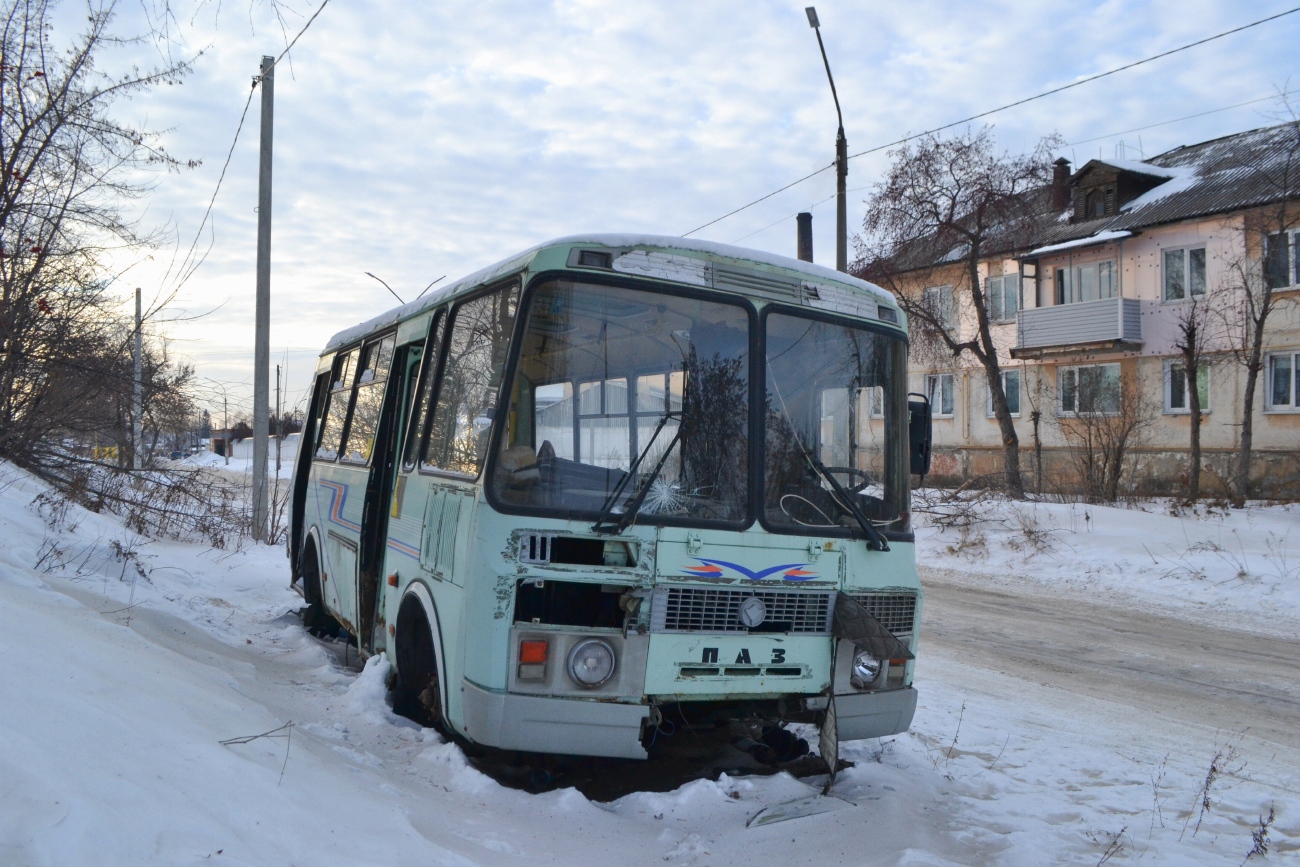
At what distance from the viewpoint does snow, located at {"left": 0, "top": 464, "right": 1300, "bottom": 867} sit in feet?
10.4

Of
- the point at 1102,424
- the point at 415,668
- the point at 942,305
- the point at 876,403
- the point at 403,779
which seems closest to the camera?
the point at 403,779

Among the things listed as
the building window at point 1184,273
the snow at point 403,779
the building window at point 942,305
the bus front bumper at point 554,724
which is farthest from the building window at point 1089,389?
the bus front bumper at point 554,724

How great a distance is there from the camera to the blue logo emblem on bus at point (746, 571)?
4.83 metres

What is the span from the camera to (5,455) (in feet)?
32.4

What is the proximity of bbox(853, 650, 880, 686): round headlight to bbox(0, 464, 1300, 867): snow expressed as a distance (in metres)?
0.51

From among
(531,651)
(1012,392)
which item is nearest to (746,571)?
(531,651)

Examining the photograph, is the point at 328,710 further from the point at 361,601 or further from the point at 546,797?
the point at 546,797

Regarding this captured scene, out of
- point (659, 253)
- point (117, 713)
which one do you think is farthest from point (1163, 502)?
point (117, 713)

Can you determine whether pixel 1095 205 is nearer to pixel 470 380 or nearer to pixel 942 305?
pixel 942 305

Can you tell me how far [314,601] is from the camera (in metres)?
9.18

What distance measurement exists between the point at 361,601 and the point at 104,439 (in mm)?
5426

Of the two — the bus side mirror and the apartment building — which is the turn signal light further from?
the apartment building

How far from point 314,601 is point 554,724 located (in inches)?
205

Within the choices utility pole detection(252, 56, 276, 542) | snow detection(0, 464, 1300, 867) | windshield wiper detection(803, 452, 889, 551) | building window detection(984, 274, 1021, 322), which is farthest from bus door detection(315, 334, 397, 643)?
building window detection(984, 274, 1021, 322)
